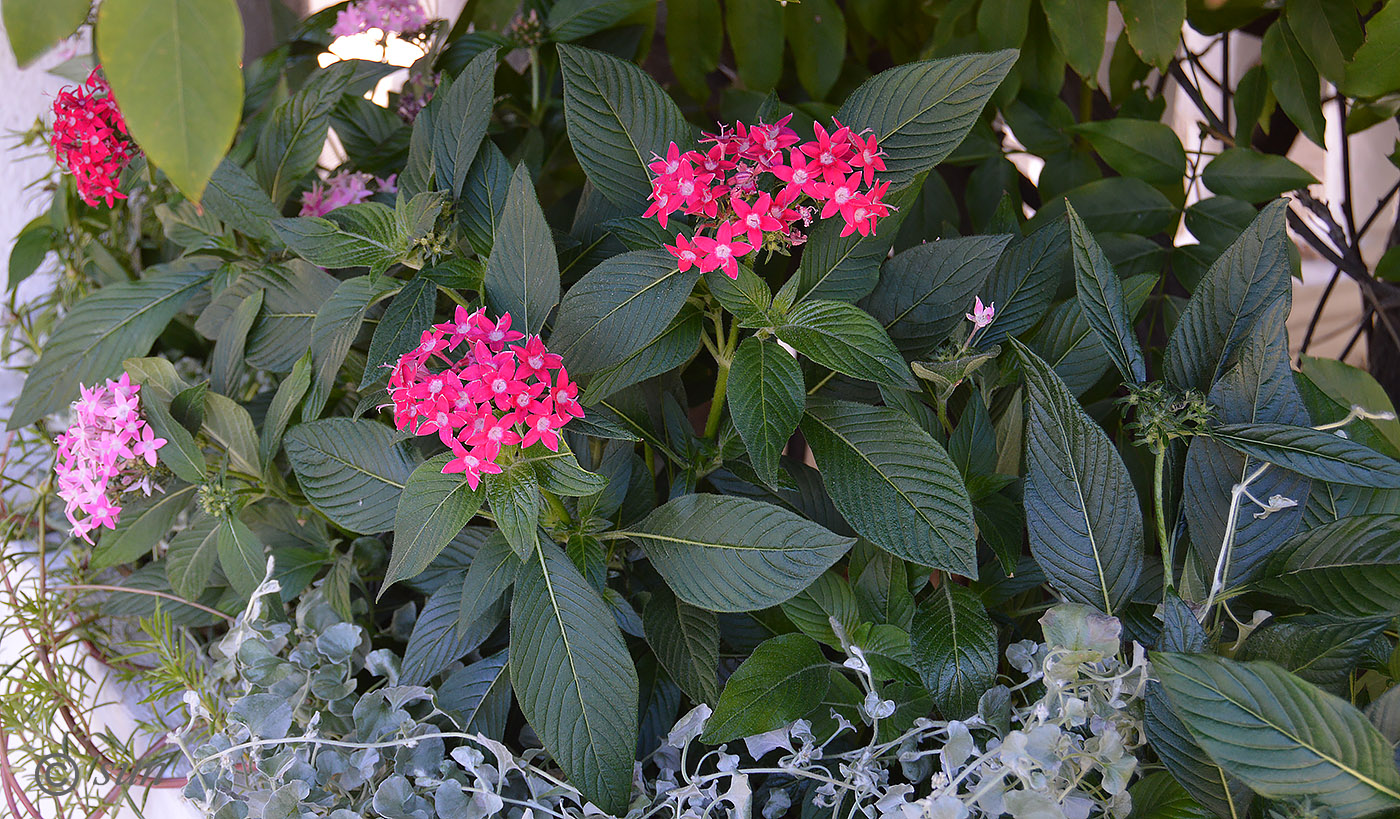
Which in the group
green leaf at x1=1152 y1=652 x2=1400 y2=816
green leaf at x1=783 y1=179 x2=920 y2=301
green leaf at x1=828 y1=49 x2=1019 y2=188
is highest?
green leaf at x1=828 y1=49 x2=1019 y2=188

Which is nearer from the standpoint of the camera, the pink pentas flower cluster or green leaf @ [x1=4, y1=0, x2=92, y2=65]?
green leaf @ [x1=4, y1=0, x2=92, y2=65]

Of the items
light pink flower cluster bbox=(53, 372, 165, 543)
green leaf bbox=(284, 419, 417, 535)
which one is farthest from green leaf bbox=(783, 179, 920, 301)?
light pink flower cluster bbox=(53, 372, 165, 543)

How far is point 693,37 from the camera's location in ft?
3.36

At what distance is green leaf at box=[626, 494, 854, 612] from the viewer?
56 centimetres

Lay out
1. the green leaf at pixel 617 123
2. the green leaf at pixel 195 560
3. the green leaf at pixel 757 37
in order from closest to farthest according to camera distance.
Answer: the green leaf at pixel 617 123 → the green leaf at pixel 195 560 → the green leaf at pixel 757 37

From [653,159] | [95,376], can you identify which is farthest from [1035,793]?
[95,376]

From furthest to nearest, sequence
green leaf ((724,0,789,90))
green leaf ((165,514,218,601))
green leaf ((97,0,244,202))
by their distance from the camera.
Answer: green leaf ((724,0,789,90)) < green leaf ((165,514,218,601)) < green leaf ((97,0,244,202))

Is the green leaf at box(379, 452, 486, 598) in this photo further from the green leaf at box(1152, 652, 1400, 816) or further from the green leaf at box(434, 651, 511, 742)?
the green leaf at box(1152, 652, 1400, 816)

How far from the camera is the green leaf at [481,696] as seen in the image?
675 mm

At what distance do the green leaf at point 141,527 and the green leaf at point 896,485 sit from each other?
0.57 metres

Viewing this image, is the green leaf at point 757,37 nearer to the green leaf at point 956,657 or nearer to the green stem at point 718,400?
the green stem at point 718,400

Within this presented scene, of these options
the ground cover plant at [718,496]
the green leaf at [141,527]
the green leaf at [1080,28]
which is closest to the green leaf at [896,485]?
the ground cover plant at [718,496]

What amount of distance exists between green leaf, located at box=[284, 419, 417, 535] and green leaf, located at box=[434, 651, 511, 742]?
0.43 ft

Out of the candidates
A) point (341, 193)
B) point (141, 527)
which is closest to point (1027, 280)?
point (341, 193)
